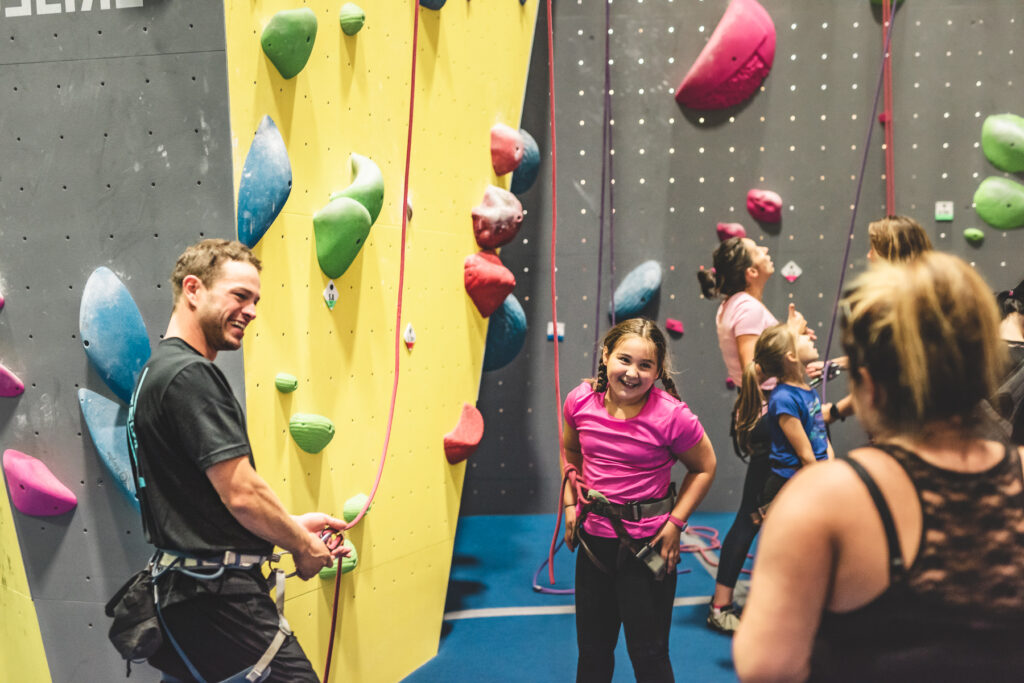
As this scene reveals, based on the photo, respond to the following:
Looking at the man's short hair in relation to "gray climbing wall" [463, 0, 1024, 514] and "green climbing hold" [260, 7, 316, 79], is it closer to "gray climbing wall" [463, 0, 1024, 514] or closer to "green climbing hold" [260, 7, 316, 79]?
"green climbing hold" [260, 7, 316, 79]

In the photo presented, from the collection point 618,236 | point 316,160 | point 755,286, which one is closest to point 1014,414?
point 755,286

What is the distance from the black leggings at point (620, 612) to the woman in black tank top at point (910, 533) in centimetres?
118

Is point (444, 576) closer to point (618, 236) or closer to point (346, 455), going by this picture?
point (346, 455)

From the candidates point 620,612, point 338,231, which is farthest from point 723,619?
point 338,231

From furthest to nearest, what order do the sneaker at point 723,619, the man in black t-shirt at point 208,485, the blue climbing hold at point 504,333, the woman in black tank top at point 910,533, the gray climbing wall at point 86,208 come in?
the blue climbing hold at point 504,333 < the sneaker at point 723,619 < the gray climbing wall at point 86,208 < the man in black t-shirt at point 208,485 < the woman in black tank top at point 910,533

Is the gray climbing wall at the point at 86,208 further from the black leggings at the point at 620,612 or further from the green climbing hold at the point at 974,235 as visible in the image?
the green climbing hold at the point at 974,235

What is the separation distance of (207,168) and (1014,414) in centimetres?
217

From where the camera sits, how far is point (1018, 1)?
445cm

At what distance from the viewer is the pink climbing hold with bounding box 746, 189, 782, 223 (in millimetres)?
4445

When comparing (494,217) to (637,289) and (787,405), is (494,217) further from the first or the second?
(637,289)

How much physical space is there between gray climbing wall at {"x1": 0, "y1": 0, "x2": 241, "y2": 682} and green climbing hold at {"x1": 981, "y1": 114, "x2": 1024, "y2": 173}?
4.22 metres

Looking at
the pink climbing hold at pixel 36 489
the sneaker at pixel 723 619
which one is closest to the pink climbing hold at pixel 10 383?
the pink climbing hold at pixel 36 489

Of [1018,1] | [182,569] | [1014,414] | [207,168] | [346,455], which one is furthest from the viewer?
[1018,1]

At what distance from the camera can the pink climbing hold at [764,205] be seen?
445cm
